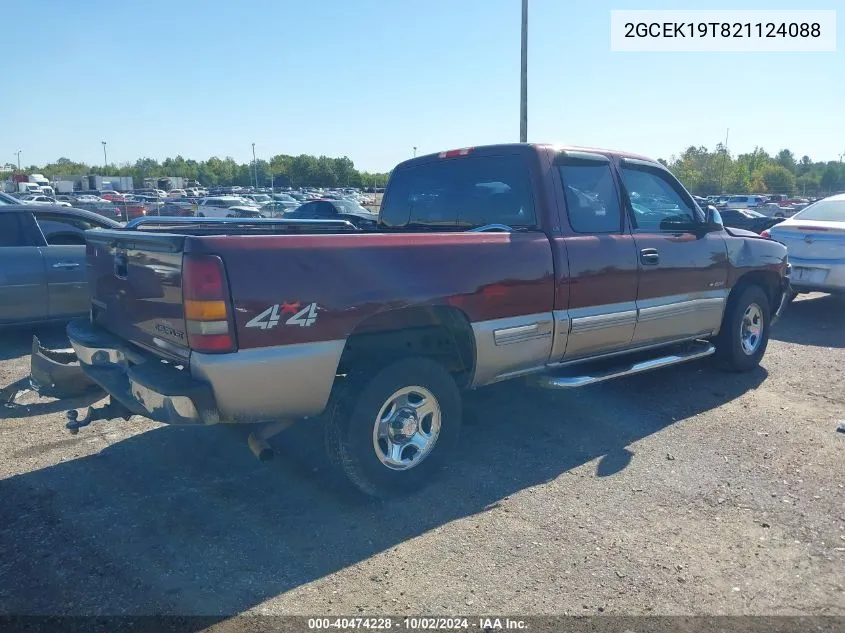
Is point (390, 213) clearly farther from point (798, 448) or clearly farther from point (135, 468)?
point (798, 448)

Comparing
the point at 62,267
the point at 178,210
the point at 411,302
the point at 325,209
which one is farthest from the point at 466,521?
the point at 178,210

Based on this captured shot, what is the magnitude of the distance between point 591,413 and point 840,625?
8.62 feet

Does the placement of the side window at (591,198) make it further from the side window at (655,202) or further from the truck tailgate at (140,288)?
the truck tailgate at (140,288)

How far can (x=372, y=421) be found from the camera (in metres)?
3.62

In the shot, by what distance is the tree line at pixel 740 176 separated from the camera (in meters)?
60.7

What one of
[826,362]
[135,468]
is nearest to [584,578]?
[135,468]

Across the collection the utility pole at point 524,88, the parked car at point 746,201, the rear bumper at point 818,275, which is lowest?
the rear bumper at point 818,275

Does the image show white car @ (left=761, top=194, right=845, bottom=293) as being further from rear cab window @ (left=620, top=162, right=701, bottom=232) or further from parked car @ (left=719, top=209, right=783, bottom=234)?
parked car @ (left=719, top=209, right=783, bottom=234)

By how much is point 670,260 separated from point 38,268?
6313 mm

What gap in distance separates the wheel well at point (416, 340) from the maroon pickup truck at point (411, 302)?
0.01 meters

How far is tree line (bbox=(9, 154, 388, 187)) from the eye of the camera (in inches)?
3691

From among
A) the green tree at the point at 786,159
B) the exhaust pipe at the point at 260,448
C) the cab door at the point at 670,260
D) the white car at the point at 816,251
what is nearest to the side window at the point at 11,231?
the exhaust pipe at the point at 260,448

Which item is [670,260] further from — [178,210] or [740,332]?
[178,210]

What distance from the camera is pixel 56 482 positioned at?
3.98 m
